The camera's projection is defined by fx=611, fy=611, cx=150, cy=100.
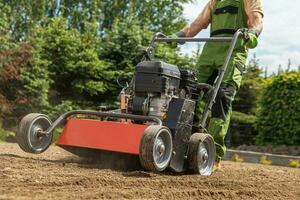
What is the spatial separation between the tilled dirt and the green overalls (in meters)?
0.58

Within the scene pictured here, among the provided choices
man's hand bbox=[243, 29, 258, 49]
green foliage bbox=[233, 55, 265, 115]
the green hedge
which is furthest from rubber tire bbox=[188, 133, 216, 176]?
green foliage bbox=[233, 55, 265, 115]

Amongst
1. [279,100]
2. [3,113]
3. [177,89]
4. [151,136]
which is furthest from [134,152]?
[279,100]

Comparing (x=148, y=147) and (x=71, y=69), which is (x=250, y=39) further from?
(x=71, y=69)

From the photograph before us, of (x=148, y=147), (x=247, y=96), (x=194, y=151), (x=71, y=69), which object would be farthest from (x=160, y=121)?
(x=247, y=96)

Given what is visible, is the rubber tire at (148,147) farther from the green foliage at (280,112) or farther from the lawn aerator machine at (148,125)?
the green foliage at (280,112)

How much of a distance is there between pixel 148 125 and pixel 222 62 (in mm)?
1507

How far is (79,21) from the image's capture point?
2664 centimetres

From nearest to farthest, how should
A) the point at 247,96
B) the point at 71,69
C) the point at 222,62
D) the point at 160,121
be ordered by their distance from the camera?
the point at 160,121 → the point at 222,62 → the point at 71,69 → the point at 247,96

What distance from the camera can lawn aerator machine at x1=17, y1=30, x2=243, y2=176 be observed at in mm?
5238

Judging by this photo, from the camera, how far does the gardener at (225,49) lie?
6082mm

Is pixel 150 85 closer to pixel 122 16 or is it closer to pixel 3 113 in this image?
pixel 3 113

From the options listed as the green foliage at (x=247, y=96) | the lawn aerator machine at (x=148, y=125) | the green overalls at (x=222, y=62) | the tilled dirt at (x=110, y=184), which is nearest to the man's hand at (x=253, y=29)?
the green overalls at (x=222, y=62)

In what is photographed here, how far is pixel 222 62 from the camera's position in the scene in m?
6.37

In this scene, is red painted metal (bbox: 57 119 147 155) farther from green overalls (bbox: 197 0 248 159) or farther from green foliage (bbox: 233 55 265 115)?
green foliage (bbox: 233 55 265 115)
